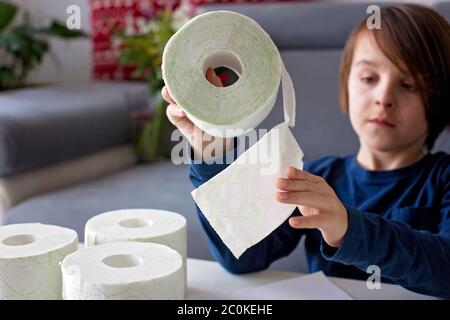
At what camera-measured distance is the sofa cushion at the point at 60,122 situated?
1546 mm

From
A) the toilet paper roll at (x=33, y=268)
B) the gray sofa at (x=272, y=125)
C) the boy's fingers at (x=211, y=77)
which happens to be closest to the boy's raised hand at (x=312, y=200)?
the boy's fingers at (x=211, y=77)

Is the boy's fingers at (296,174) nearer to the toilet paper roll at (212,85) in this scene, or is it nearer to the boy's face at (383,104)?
the toilet paper roll at (212,85)

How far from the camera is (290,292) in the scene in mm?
817

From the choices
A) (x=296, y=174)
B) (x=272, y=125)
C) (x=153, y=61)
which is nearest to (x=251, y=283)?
(x=296, y=174)

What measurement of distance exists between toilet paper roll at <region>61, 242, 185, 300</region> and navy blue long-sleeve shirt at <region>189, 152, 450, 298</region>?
0.14 metres

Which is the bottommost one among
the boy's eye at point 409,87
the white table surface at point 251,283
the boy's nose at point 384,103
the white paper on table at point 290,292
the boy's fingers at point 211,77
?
the white table surface at point 251,283

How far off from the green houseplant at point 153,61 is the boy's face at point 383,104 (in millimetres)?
909

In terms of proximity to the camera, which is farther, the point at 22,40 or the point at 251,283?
the point at 22,40

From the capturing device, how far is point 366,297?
0.80 metres

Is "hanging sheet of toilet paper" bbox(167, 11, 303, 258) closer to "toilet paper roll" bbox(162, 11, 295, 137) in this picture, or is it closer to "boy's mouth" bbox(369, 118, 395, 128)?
"toilet paper roll" bbox(162, 11, 295, 137)

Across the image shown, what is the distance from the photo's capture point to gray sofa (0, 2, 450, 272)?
1499mm

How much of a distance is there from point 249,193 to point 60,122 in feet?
3.64

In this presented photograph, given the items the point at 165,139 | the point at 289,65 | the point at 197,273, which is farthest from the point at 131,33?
the point at 197,273

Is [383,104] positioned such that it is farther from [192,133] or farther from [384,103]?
[192,133]
